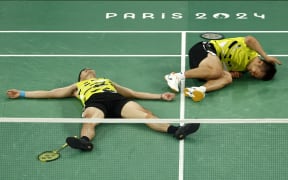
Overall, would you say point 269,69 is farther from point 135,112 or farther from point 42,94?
point 42,94

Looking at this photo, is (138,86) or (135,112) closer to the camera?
(135,112)

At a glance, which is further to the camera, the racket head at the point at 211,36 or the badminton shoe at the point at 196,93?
the racket head at the point at 211,36

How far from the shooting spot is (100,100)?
10.4 m

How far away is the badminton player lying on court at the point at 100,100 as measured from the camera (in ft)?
32.2

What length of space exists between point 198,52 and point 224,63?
402mm

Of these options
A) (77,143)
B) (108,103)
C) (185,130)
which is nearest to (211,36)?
(108,103)

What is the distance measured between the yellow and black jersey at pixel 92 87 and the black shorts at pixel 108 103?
94 millimetres

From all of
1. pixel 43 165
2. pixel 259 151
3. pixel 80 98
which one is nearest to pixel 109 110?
pixel 80 98

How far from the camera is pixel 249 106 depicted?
420 inches

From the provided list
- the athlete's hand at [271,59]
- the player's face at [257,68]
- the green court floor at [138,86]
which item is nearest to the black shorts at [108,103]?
the green court floor at [138,86]

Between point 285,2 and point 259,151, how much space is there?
4.82 meters

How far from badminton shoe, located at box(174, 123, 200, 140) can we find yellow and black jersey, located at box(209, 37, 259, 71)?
1758 millimetres

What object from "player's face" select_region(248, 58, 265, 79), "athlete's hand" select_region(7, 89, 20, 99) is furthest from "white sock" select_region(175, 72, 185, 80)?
"athlete's hand" select_region(7, 89, 20, 99)

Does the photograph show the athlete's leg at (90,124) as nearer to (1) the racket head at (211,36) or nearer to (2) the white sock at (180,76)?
(2) the white sock at (180,76)
